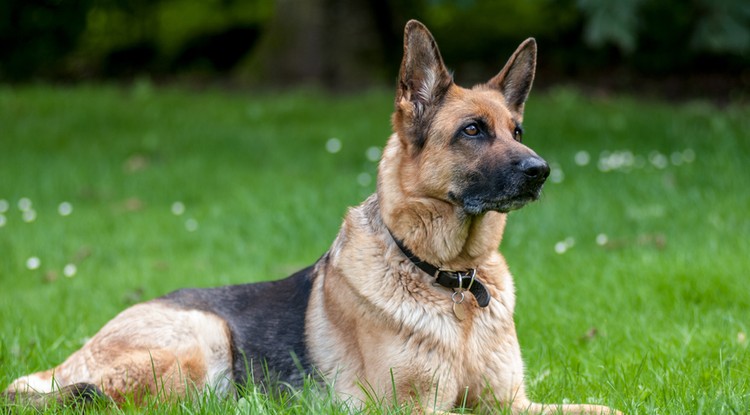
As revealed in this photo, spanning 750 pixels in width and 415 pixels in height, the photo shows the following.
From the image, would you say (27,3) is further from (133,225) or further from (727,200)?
(727,200)

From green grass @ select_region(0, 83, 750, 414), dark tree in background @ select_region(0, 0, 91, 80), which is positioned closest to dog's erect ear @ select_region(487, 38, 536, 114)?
green grass @ select_region(0, 83, 750, 414)

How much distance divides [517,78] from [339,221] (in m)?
3.67

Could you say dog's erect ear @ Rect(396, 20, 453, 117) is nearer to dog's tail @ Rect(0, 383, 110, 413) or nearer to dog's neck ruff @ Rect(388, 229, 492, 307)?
dog's neck ruff @ Rect(388, 229, 492, 307)

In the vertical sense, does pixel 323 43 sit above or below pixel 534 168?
below

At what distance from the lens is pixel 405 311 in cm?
414

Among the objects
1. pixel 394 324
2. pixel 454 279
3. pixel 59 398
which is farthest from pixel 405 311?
pixel 59 398

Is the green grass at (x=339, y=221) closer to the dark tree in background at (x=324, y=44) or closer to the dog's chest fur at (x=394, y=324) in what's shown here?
the dog's chest fur at (x=394, y=324)

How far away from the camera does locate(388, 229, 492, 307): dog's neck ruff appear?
4.21 meters

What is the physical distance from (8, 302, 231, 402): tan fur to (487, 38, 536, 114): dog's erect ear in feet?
6.28

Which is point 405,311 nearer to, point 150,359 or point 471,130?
point 471,130

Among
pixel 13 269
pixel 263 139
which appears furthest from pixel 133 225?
pixel 263 139

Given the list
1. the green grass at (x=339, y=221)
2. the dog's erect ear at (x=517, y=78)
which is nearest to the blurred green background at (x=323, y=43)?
the green grass at (x=339, y=221)

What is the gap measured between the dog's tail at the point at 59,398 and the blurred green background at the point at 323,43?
934cm

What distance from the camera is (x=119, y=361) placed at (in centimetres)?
428
